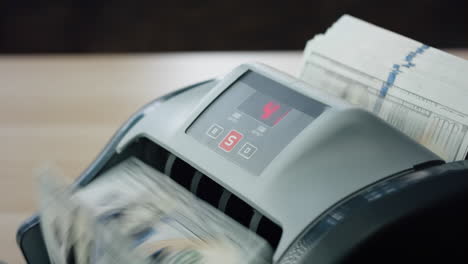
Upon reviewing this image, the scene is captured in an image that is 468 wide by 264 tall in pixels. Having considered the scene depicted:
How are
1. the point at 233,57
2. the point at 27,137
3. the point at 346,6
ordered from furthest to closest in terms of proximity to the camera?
1. the point at 346,6
2. the point at 233,57
3. the point at 27,137

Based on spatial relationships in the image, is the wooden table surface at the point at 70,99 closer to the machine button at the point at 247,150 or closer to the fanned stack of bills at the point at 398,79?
the fanned stack of bills at the point at 398,79

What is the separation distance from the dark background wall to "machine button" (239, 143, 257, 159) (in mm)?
1644

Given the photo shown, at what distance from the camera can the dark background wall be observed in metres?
2.23

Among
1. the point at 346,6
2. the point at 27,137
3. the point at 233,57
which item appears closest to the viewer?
the point at 27,137

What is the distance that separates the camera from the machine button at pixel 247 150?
1.87 feet

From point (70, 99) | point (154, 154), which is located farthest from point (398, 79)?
point (70, 99)

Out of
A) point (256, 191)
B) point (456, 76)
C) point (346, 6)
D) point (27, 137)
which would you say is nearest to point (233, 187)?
point (256, 191)

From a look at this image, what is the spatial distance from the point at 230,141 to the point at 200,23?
1.72m

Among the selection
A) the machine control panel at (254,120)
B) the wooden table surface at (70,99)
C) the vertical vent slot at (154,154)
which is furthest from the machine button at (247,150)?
the wooden table surface at (70,99)

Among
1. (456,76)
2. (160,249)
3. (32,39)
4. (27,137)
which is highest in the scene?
(456,76)

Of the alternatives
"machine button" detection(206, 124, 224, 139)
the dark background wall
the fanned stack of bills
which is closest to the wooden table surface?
the fanned stack of bills

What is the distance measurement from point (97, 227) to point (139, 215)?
0.08 meters

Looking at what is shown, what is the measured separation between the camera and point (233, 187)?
55 centimetres

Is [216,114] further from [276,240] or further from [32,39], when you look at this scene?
[32,39]
